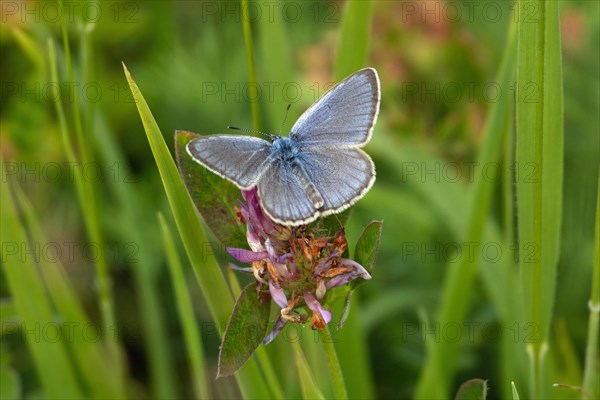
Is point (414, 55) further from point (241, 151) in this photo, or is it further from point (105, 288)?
point (241, 151)

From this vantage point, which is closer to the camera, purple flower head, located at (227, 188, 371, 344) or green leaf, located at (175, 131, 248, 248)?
purple flower head, located at (227, 188, 371, 344)

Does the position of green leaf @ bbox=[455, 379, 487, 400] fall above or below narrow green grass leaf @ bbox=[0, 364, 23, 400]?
above

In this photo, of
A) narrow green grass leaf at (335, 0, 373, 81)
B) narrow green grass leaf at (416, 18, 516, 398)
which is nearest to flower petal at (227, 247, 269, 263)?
narrow green grass leaf at (416, 18, 516, 398)

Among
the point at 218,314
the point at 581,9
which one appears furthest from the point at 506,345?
the point at 581,9

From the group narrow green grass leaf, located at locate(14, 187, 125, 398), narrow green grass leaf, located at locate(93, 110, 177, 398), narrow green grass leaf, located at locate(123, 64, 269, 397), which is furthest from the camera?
narrow green grass leaf, located at locate(93, 110, 177, 398)

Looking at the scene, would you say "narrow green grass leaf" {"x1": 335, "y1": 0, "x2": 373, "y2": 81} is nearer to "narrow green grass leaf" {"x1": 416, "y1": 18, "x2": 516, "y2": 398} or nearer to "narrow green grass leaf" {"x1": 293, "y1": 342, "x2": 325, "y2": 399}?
"narrow green grass leaf" {"x1": 416, "y1": 18, "x2": 516, "y2": 398}

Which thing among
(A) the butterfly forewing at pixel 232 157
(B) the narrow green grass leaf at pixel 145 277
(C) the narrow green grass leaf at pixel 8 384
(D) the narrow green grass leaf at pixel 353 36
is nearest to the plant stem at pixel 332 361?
(A) the butterfly forewing at pixel 232 157
